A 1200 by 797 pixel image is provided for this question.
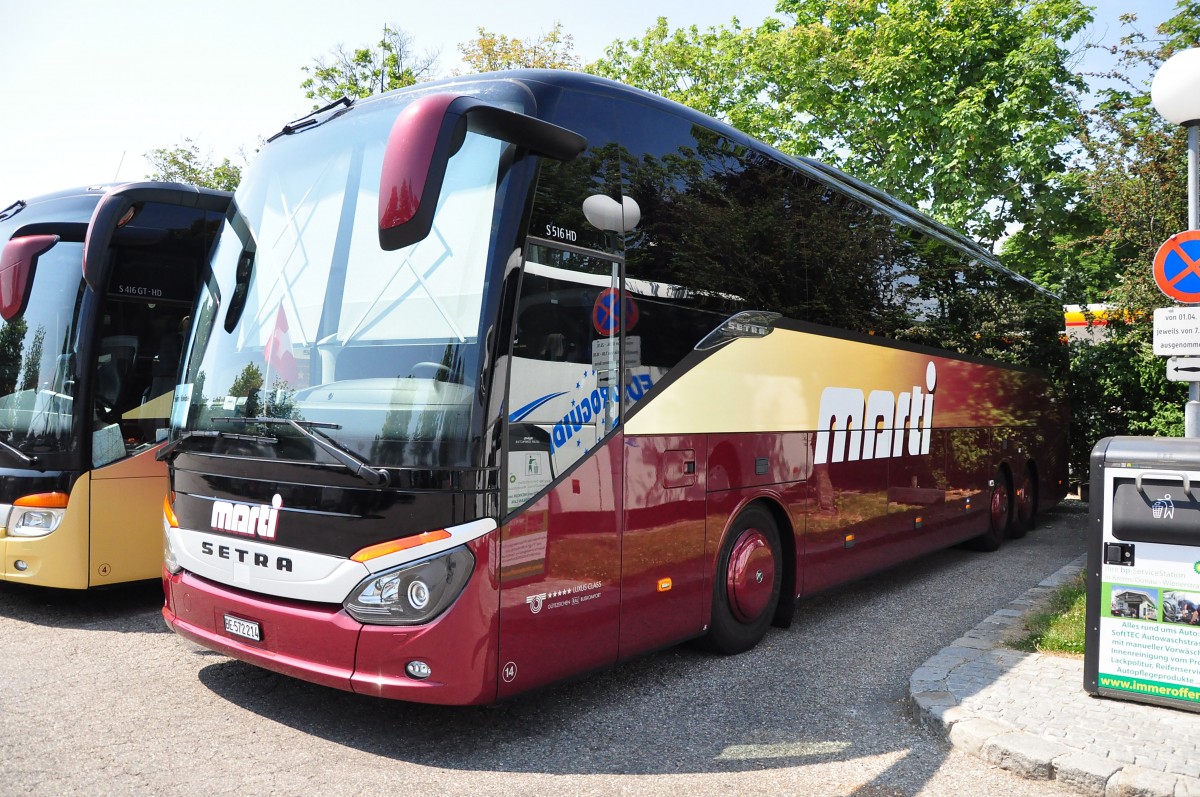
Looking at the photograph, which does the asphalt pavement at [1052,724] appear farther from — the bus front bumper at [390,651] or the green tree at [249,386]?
the green tree at [249,386]

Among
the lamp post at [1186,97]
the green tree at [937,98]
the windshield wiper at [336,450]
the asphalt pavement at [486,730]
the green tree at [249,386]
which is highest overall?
the green tree at [937,98]

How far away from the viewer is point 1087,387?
1435cm

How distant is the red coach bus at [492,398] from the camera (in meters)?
4.09

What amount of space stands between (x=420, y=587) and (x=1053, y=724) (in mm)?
3253

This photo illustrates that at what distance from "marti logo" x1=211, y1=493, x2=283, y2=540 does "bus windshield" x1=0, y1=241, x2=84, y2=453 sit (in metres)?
2.64

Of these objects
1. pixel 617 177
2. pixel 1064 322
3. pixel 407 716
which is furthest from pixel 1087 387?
pixel 407 716

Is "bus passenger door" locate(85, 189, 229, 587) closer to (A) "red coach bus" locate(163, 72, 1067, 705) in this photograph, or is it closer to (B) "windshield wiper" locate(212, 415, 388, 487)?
(A) "red coach bus" locate(163, 72, 1067, 705)

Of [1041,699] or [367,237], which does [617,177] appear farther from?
[1041,699]

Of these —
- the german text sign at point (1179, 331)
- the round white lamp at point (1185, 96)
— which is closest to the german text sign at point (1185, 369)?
the german text sign at point (1179, 331)

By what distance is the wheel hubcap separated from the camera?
604 cm

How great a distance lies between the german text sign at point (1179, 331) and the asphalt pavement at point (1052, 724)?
2.22m

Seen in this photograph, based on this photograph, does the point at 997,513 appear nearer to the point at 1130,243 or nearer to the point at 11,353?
the point at 1130,243

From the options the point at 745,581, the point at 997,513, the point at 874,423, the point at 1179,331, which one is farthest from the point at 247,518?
the point at 997,513

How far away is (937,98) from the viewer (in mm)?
19141
